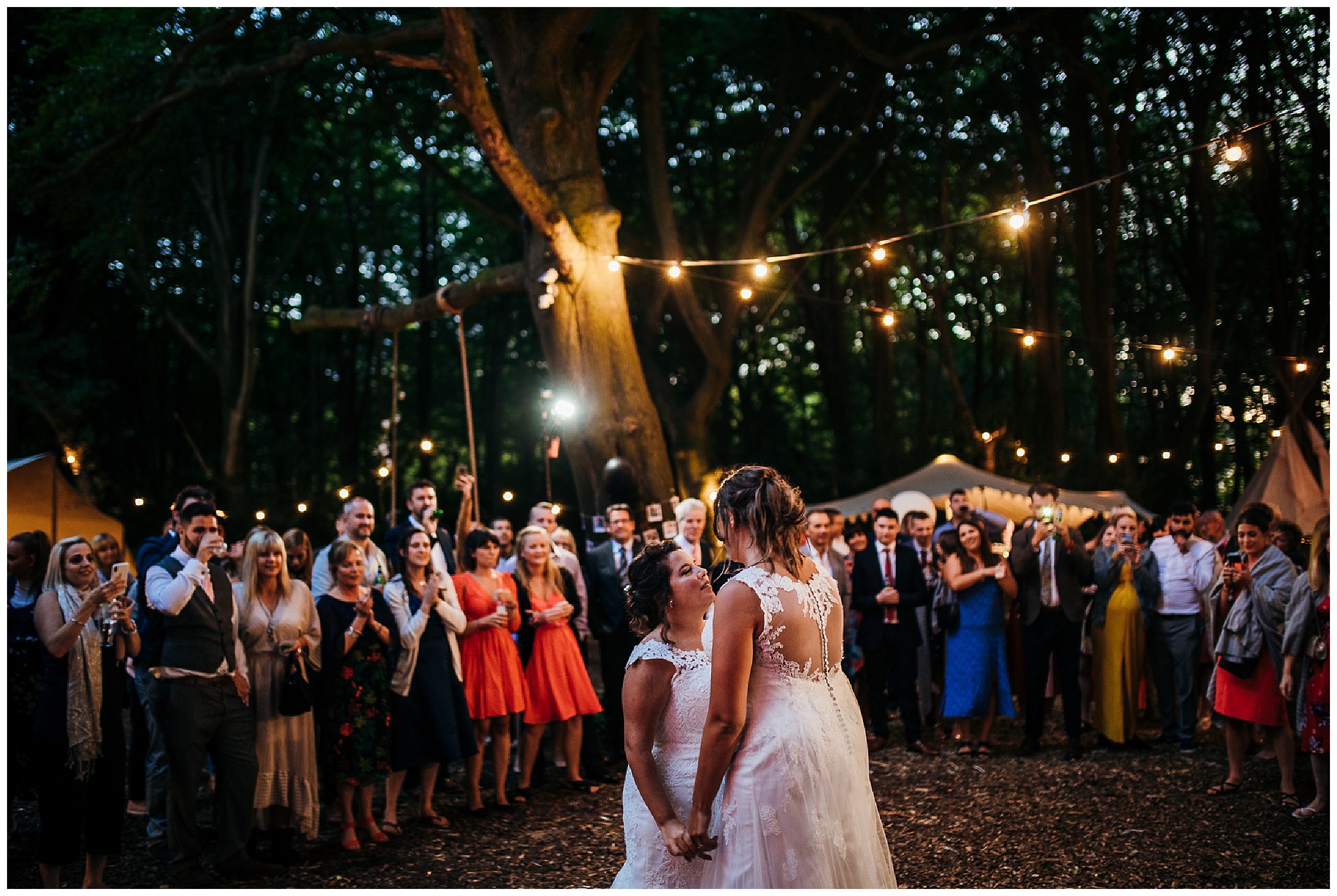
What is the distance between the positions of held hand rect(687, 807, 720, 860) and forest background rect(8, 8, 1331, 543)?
22.1 ft

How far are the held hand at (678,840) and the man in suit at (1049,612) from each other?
18.9 ft

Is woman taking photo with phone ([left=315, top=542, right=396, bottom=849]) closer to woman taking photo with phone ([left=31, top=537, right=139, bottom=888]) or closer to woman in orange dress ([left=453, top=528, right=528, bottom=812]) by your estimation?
woman in orange dress ([left=453, top=528, right=528, bottom=812])

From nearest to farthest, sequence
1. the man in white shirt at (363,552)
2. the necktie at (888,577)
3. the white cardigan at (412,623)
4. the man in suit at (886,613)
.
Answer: the white cardigan at (412,623) → the man in white shirt at (363,552) → the man in suit at (886,613) → the necktie at (888,577)

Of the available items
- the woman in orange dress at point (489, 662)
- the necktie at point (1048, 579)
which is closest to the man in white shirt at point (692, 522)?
the woman in orange dress at point (489, 662)

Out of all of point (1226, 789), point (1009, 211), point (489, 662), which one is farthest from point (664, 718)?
point (1009, 211)

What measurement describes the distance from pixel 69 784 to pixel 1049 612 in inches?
252

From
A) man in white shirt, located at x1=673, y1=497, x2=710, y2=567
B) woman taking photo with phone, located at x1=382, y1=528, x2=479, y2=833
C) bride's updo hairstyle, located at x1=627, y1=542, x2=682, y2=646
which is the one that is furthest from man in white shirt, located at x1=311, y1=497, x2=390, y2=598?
bride's updo hairstyle, located at x1=627, y1=542, x2=682, y2=646

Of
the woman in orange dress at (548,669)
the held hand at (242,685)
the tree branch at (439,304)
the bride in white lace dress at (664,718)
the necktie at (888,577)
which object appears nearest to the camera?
the bride in white lace dress at (664,718)

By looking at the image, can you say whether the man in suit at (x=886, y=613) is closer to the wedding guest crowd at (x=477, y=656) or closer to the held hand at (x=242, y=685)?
the wedding guest crowd at (x=477, y=656)

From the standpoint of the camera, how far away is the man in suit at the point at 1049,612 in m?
8.06

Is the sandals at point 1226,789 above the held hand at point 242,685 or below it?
below

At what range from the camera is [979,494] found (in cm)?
1456

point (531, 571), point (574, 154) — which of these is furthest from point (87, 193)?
point (531, 571)

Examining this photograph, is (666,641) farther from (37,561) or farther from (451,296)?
(451,296)
